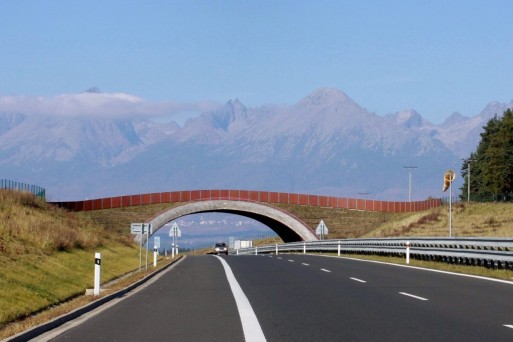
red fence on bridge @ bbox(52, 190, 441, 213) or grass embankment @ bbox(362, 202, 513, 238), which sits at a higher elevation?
red fence on bridge @ bbox(52, 190, 441, 213)

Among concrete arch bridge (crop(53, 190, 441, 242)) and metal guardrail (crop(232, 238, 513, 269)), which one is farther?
concrete arch bridge (crop(53, 190, 441, 242))

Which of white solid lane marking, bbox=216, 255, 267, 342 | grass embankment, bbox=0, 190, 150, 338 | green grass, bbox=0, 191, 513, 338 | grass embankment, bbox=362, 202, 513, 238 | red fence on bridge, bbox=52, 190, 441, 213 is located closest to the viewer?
white solid lane marking, bbox=216, 255, 267, 342

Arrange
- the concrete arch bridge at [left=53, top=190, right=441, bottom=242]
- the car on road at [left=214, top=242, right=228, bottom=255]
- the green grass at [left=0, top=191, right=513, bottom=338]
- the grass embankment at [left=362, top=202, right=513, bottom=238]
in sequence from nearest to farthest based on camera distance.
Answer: the green grass at [left=0, top=191, right=513, bottom=338] → the grass embankment at [left=362, top=202, right=513, bottom=238] → the concrete arch bridge at [left=53, top=190, right=441, bottom=242] → the car on road at [left=214, top=242, right=228, bottom=255]

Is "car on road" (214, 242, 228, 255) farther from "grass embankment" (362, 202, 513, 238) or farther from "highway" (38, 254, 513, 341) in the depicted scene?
"highway" (38, 254, 513, 341)

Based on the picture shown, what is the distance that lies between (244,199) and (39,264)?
62.7m

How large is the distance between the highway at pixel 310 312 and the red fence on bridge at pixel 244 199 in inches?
2363

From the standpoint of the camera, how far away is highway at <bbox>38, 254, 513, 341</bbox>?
12.2 metres

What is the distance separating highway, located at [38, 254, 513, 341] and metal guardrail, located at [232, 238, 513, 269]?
2346mm

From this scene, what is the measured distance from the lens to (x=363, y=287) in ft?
68.6

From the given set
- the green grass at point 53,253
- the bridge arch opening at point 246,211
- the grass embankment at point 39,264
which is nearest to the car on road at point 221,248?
the bridge arch opening at point 246,211

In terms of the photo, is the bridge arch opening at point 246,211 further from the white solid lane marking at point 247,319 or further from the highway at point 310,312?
the white solid lane marking at point 247,319

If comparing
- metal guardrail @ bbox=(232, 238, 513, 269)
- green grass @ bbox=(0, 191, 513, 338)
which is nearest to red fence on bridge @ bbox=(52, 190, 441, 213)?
green grass @ bbox=(0, 191, 513, 338)

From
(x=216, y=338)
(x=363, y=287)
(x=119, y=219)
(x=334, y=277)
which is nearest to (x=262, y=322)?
(x=216, y=338)

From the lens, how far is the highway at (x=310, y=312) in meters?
12.2
